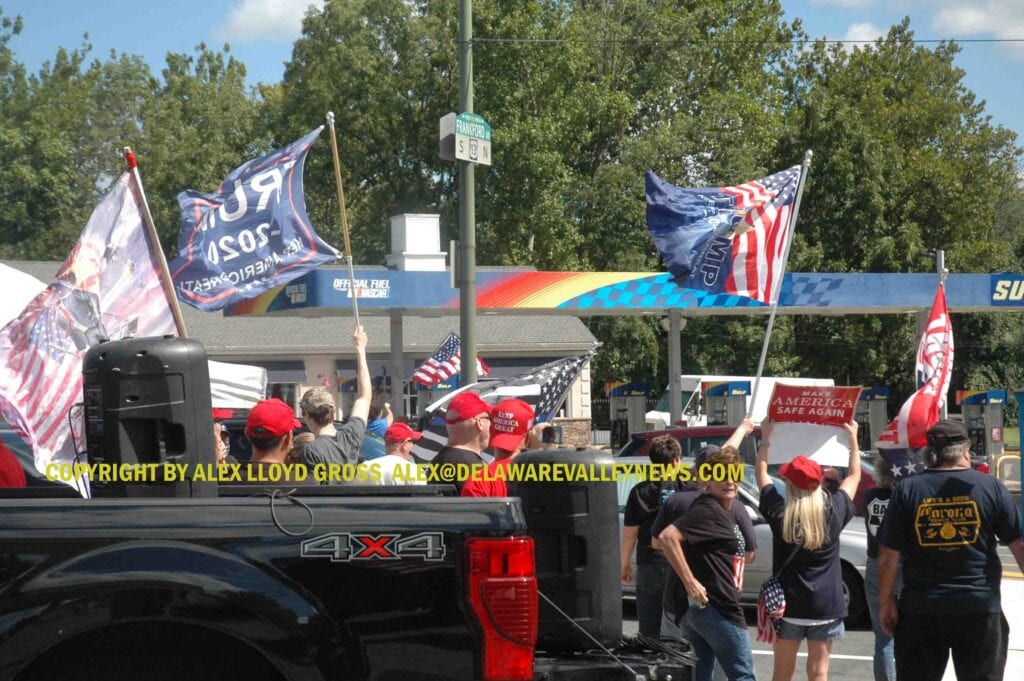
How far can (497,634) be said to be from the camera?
12.7ft

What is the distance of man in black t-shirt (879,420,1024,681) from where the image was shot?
591 cm

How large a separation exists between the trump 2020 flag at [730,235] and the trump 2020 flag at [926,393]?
226 centimetres

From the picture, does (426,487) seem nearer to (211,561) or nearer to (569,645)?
(569,645)

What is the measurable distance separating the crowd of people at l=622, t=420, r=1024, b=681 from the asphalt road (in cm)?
152

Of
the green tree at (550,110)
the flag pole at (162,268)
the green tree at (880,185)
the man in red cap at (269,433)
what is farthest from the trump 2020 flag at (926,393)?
the green tree at (880,185)

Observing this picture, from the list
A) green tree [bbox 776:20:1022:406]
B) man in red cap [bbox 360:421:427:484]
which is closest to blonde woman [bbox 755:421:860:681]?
man in red cap [bbox 360:421:427:484]

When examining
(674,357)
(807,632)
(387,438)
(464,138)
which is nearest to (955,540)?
(807,632)

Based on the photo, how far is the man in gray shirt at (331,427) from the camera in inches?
307

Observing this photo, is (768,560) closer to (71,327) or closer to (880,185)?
(71,327)

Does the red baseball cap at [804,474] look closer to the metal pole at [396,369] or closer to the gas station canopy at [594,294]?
the metal pole at [396,369]

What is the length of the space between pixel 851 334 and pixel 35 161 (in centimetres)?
3451

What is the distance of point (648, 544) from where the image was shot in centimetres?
820

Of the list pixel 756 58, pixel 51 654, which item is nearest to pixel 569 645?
pixel 51 654

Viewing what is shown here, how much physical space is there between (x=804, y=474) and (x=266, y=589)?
389 cm
